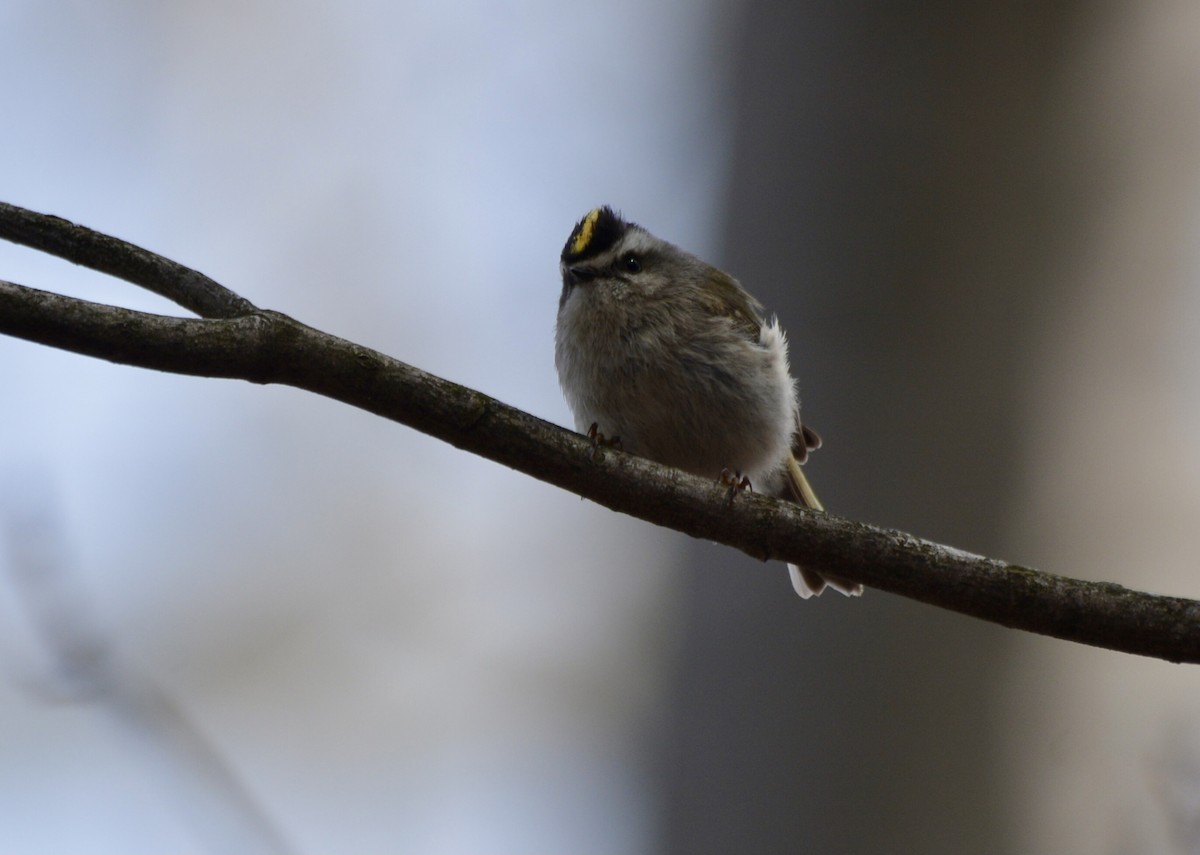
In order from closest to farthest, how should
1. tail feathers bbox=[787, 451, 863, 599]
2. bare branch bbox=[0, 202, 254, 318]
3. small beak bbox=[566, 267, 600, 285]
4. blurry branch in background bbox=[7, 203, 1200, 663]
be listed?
1. blurry branch in background bbox=[7, 203, 1200, 663]
2. bare branch bbox=[0, 202, 254, 318]
3. tail feathers bbox=[787, 451, 863, 599]
4. small beak bbox=[566, 267, 600, 285]

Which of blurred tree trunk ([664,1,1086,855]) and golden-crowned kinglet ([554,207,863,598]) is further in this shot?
golden-crowned kinglet ([554,207,863,598])

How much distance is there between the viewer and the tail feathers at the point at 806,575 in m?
2.92

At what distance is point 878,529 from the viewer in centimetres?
195

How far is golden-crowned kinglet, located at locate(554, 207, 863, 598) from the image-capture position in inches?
127

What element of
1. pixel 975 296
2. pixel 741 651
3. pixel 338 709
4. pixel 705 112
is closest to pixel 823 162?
pixel 975 296

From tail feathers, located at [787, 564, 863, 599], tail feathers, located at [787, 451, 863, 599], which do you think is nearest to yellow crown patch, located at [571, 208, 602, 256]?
tail feathers, located at [787, 451, 863, 599]

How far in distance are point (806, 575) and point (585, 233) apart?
4.27ft

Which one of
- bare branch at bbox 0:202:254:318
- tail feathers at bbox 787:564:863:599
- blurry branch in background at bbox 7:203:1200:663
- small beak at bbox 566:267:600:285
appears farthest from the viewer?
small beak at bbox 566:267:600:285

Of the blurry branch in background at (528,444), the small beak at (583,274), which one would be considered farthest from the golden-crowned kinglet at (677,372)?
the blurry branch in background at (528,444)

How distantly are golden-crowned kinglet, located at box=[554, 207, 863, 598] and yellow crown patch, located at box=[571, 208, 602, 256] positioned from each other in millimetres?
34

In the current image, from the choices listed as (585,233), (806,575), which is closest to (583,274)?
(585,233)

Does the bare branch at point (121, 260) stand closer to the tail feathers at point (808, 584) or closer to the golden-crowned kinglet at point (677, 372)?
the golden-crowned kinglet at point (677, 372)

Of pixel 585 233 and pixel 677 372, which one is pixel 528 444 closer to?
pixel 677 372

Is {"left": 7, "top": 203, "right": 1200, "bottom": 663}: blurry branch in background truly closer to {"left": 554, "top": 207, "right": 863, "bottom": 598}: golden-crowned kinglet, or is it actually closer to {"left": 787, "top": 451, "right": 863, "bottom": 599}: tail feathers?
{"left": 787, "top": 451, "right": 863, "bottom": 599}: tail feathers
